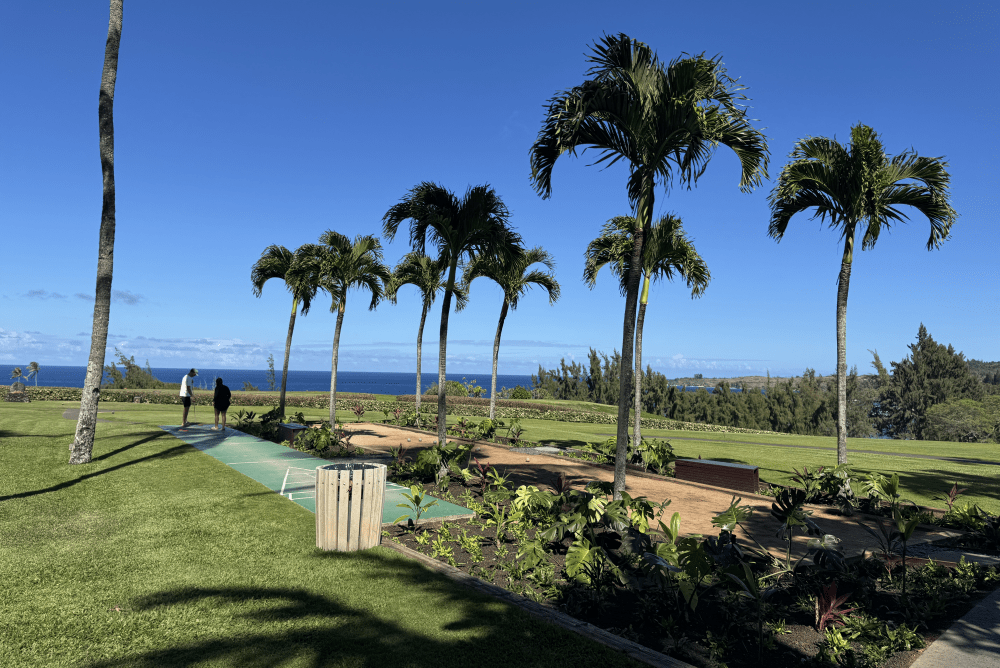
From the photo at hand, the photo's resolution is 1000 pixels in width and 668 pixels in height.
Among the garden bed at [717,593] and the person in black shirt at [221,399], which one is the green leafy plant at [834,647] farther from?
the person in black shirt at [221,399]

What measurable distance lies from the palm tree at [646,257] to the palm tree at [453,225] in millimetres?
5270

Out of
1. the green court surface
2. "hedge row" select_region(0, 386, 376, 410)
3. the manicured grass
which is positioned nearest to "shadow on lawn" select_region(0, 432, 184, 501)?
the green court surface

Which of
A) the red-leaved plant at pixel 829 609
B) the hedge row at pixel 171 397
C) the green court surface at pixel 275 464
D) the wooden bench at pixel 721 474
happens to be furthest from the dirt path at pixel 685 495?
the hedge row at pixel 171 397

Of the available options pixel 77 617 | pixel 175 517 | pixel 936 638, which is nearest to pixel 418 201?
pixel 175 517

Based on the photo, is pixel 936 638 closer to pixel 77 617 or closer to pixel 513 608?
pixel 513 608

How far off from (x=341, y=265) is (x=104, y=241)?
8626 millimetres

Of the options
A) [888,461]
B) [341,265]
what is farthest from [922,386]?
[341,265]

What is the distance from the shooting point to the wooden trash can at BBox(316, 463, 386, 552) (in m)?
6.59

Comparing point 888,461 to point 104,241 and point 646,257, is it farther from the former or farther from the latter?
point 104,241

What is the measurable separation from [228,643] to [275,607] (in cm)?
70

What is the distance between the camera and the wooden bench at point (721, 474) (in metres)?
12.1

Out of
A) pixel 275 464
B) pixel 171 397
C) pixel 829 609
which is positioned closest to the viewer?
pixel 829 609

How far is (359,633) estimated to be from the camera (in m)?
4.40

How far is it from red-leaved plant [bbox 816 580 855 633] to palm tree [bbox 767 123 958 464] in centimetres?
653
